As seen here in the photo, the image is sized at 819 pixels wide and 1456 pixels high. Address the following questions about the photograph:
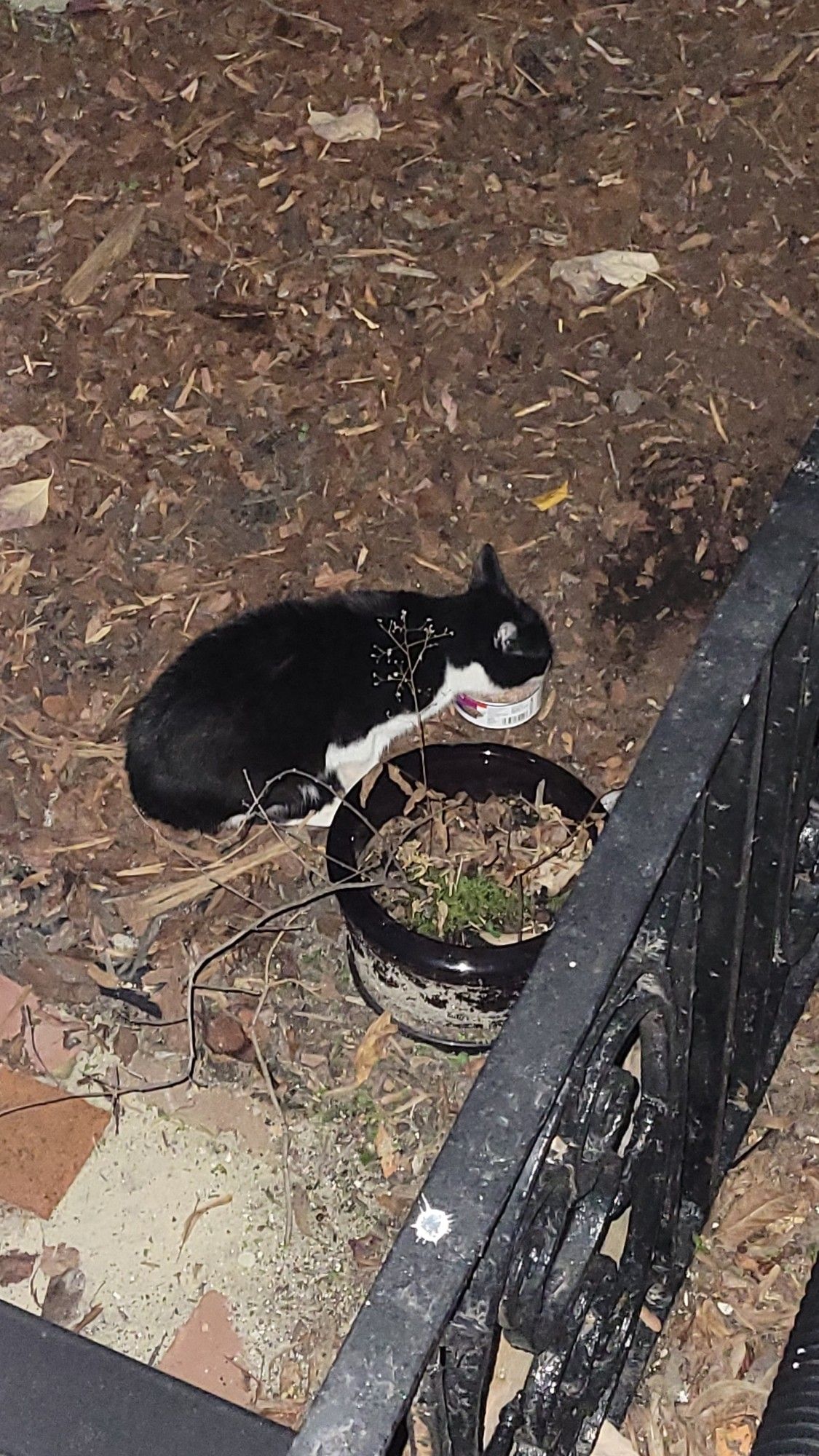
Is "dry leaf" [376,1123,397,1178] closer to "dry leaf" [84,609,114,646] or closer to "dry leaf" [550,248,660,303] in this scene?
"dry leaf" [84,609,114,646]

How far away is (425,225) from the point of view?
4156 millimetres

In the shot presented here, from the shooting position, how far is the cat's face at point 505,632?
311 centimetres

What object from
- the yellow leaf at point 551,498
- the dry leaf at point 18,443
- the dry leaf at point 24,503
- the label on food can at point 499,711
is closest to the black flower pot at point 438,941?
the label on food can at point 499,711

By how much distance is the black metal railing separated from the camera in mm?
1058

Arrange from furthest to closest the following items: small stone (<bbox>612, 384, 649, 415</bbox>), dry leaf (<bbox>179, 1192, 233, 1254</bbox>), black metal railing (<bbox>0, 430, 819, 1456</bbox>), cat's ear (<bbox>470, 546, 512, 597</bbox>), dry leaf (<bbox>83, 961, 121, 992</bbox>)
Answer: small stone (<bbox>612, 384, 649, 415</bbox>)
cat's ear (<bbox>470, 546, 512, 597</bbox>)
dry leaf (<bbox>83, 961, 121, 992</bbox>)
dry leaf (<bbox>179, 1192, 233, 1254</bbox>)
black metal railing (<bbox>0, 430, 819, 1456</bbox>)

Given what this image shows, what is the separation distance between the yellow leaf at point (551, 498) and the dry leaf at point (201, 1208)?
1741 millimetres

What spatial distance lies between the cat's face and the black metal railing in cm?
118

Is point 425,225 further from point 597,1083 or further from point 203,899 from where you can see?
point 597,1083

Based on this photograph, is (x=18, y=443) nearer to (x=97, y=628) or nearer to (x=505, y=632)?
(x=97, y=628)

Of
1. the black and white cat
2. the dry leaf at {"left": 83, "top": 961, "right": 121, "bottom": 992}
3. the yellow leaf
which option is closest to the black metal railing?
the dry leaf at {"left": 83, "top": 961, "right": 121, "bottom": 992}

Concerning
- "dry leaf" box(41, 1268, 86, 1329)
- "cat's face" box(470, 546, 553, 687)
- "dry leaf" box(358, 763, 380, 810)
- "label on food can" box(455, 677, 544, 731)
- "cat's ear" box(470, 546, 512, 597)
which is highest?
"cat's ear" box(470, 546, 512, 597)

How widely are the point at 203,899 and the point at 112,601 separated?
0.83 metres

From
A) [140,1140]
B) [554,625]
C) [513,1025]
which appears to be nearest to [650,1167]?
[513,1025]

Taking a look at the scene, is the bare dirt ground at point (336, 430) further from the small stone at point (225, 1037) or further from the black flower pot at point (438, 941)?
the black flower pot at point (438, 941)
